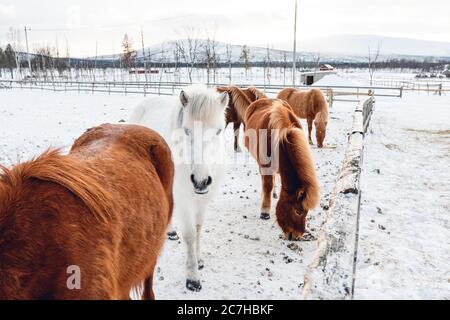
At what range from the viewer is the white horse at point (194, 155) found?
2801mm

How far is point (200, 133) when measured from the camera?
9.36 ft

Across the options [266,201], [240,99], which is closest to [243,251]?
[266,201]

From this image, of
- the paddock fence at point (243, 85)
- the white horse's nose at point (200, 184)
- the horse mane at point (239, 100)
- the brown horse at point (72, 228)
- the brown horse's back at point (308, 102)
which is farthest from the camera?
the paddock fence at point (243, 85)

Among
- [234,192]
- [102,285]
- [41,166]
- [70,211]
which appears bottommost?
[234,192]

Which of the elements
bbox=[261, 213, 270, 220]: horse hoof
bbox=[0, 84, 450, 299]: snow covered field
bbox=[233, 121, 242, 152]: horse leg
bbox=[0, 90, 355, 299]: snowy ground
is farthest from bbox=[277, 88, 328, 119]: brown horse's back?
bbox=[261, 213, 270, 220]: horse hoof

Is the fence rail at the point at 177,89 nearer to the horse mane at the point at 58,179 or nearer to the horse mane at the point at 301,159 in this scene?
the horse mane at the point at 301,159

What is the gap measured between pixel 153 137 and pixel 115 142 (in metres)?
0.34

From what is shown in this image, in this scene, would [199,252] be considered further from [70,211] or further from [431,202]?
[431,202]

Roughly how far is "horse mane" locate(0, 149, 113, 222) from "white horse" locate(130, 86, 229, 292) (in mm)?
1366

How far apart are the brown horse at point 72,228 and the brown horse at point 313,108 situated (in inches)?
293

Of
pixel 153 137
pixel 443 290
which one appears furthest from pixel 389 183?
pixel 153 137

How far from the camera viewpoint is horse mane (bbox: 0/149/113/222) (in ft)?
3.98

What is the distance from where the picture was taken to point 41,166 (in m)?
1.32

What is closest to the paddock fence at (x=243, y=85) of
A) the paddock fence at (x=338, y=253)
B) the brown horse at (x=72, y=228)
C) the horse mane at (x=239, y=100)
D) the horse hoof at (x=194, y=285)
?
the horse mane at (x=239, y=100)
